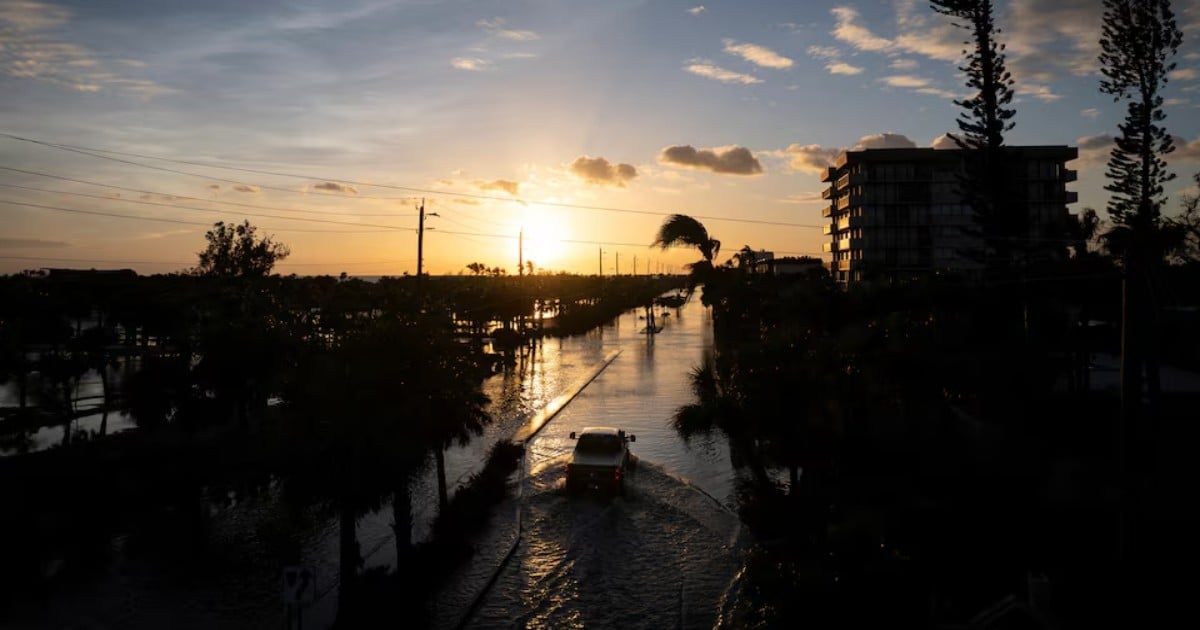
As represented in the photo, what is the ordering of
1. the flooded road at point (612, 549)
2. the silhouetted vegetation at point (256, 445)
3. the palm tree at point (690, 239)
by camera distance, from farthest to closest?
the palm tree at point (690, 239) < the flooded road at point (612, 549) < the silhouetted vegetation at point (256, 445)

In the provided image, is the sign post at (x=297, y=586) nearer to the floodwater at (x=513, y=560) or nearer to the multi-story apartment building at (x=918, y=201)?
the floodwater at (x=513, y=560)

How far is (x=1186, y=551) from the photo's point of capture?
1505 centimetres

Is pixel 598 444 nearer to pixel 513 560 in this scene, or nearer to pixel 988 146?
pixel 513 560

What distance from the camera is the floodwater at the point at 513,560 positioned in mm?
14969

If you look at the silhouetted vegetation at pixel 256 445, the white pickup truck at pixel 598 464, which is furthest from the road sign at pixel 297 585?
the white pickup truck at pixel 598 464

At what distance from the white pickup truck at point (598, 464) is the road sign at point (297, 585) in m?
12.6

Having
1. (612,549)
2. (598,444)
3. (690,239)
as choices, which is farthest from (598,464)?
(690,239)

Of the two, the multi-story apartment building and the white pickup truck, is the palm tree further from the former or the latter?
the multi-story apartment building

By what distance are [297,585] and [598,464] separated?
12996 millimetres

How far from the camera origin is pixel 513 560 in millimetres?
17656

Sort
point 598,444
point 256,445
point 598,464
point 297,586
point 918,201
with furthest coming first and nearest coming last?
point 918,201 < point 256,445 < point 598,444 < point 598,464 < point 297,586

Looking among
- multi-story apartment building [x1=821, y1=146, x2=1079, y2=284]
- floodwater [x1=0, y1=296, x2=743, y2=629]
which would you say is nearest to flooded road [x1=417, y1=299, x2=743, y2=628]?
floodwater [x1=0, y1=296, x2=743, y2=629]

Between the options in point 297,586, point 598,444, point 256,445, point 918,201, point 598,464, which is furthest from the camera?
point 918,201

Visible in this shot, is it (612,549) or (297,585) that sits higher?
(297,585)
